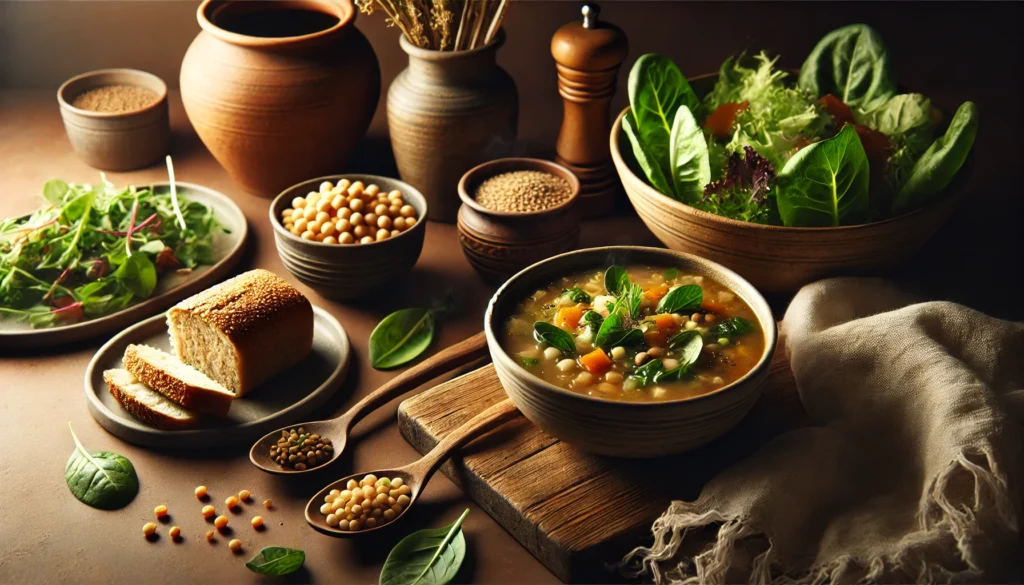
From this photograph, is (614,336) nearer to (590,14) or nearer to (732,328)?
(732,328)

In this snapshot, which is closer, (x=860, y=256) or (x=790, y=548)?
(x=790, y=548)

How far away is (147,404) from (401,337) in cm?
54

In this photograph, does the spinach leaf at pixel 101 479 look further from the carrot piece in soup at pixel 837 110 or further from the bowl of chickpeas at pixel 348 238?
the carrot piece in soup at pixel 837 110

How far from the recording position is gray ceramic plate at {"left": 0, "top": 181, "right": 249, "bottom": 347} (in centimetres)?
221

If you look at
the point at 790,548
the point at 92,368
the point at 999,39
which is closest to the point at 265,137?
the point at 92,368

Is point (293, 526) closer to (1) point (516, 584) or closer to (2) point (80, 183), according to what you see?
(1) point (516, 584)

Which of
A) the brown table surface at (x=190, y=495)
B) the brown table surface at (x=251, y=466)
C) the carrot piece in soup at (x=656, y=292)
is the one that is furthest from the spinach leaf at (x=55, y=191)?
the carrot piece in soup at (x=656, y=292)

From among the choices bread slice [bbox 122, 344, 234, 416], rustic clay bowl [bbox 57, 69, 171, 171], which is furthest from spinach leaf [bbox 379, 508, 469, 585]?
rustic clay bowl [bbox 57, 69, 171, 171]

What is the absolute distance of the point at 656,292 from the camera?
1935mm

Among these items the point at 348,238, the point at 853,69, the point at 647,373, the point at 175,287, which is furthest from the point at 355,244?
the point at 853,69

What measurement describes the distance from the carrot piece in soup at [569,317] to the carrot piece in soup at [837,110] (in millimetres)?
876

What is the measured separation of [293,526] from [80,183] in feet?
4.95

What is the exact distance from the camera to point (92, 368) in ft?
6.81

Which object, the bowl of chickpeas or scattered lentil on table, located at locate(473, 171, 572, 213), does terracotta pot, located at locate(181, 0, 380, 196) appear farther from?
scattered lentil on table, located at locate(473, 171, 572, 213)
